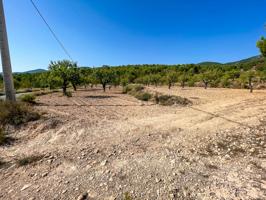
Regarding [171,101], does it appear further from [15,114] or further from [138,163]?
[138,163]

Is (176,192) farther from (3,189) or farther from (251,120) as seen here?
(251,120)

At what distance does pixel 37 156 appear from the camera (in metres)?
5.00

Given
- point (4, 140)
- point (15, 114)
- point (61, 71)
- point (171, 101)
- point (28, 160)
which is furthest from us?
point (61, 71)

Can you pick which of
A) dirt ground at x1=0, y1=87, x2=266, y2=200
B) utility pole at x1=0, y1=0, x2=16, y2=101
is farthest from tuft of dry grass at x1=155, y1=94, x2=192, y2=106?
utility pole at x1=0, y1=0, x2=16, y2=101

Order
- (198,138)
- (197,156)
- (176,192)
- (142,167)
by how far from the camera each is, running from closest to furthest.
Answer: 1. (176,192)
2. (142,167)
3. (197,156)
4. (198,138)

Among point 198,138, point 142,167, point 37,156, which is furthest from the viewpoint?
point 198,138

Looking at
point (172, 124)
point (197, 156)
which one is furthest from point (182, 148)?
point (172, 124)

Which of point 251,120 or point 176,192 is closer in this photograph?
point 176,192

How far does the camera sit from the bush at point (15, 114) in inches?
321

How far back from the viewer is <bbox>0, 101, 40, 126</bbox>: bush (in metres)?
8.15

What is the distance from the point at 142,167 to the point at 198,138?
8.92ft

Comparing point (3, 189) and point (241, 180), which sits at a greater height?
point (241, 180)

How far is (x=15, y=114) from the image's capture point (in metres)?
8.61

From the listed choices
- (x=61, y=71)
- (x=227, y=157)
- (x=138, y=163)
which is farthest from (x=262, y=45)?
(x=61, y=71)
